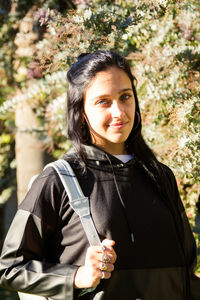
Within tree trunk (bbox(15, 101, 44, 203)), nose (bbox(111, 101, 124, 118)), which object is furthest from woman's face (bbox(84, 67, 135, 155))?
tree trunk (bbox(15, 101, 44, 203))

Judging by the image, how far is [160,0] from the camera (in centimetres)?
217

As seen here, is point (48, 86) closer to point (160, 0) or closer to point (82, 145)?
point (160, 0)

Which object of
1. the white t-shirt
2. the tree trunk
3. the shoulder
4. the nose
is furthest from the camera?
the tree trunk

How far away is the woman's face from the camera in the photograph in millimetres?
1658

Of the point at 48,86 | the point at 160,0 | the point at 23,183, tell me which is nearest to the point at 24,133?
the point at 23,183

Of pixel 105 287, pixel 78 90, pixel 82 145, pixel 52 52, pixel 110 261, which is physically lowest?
pixel 105 287

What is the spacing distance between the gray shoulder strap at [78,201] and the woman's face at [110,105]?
231 mm

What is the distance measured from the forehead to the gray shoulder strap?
353mm

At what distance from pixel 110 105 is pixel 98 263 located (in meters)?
0.63

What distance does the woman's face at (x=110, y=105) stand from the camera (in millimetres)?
1658

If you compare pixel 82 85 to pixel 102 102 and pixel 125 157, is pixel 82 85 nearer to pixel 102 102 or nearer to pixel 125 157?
pixel 102 102

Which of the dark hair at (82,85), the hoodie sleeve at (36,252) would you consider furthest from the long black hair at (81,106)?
the hoodie sleeve at (36,252)

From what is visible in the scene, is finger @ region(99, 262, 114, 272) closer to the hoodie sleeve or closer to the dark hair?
the hoodie sleeve

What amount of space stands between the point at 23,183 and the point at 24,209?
247 centimetres
